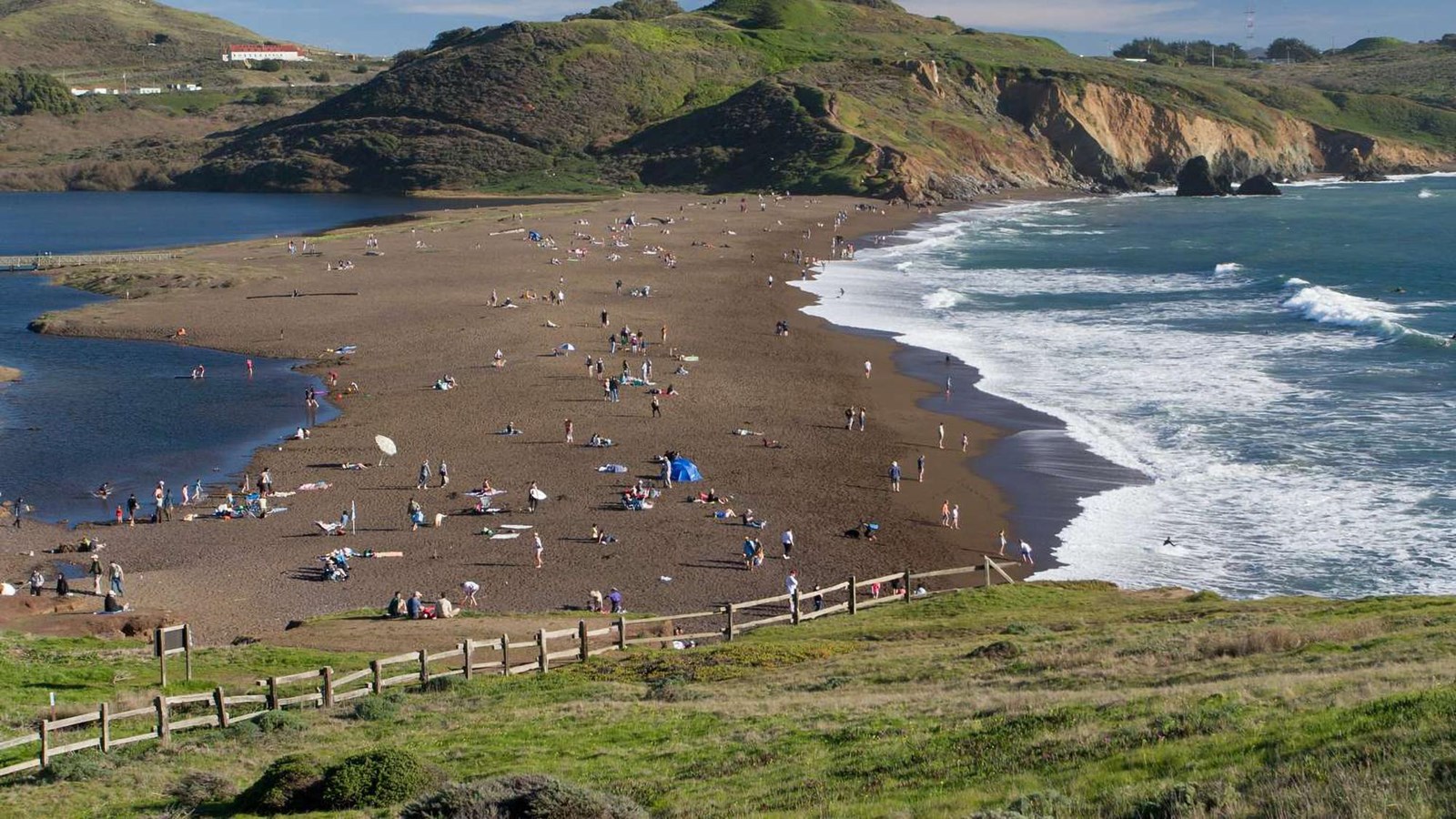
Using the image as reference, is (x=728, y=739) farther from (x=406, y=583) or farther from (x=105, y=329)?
(x=105, y=329)

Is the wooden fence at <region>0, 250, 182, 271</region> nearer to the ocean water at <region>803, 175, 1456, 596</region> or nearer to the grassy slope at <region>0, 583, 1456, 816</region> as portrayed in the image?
the ocean water at <region>803, 175, 1456, 596</region>

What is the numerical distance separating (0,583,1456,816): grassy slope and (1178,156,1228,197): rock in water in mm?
118516

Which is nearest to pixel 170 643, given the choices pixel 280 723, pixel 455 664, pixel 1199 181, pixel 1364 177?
pixel 280 723

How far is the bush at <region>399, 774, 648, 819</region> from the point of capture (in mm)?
10477

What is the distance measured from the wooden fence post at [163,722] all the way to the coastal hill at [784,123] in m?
106

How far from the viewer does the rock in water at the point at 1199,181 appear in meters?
132

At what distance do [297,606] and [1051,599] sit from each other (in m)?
13.8

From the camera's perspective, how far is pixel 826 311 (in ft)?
199

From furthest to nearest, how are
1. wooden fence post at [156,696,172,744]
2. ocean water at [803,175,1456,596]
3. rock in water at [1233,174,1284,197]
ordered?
1. rock in water at [1233,174,1284,197]
2. ocean water at [803,175,1456,596]
3. wooden fence post at [156,696,172,744]

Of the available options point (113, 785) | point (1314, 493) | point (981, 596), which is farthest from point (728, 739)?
point (1314, 493)

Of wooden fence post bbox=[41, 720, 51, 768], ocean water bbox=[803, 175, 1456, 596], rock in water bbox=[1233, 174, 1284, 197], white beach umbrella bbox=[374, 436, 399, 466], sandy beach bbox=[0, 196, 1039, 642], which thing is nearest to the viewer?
wooden fence post bbox=[41, 720, 51, 768]

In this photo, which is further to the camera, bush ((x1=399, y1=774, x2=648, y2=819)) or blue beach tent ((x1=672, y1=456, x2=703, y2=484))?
blue beach tent ((x1=672, y1=456, x2=703, y2=484))

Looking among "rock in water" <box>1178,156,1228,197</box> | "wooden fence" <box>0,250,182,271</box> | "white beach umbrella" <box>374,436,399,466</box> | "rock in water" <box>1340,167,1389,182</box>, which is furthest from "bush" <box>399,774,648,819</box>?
"rock in water" <box>1340,167,1389,182</box>

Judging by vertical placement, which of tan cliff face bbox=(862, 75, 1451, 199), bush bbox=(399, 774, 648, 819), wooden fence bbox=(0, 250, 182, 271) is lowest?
bush bbox=(399, 774, 648, 819)
